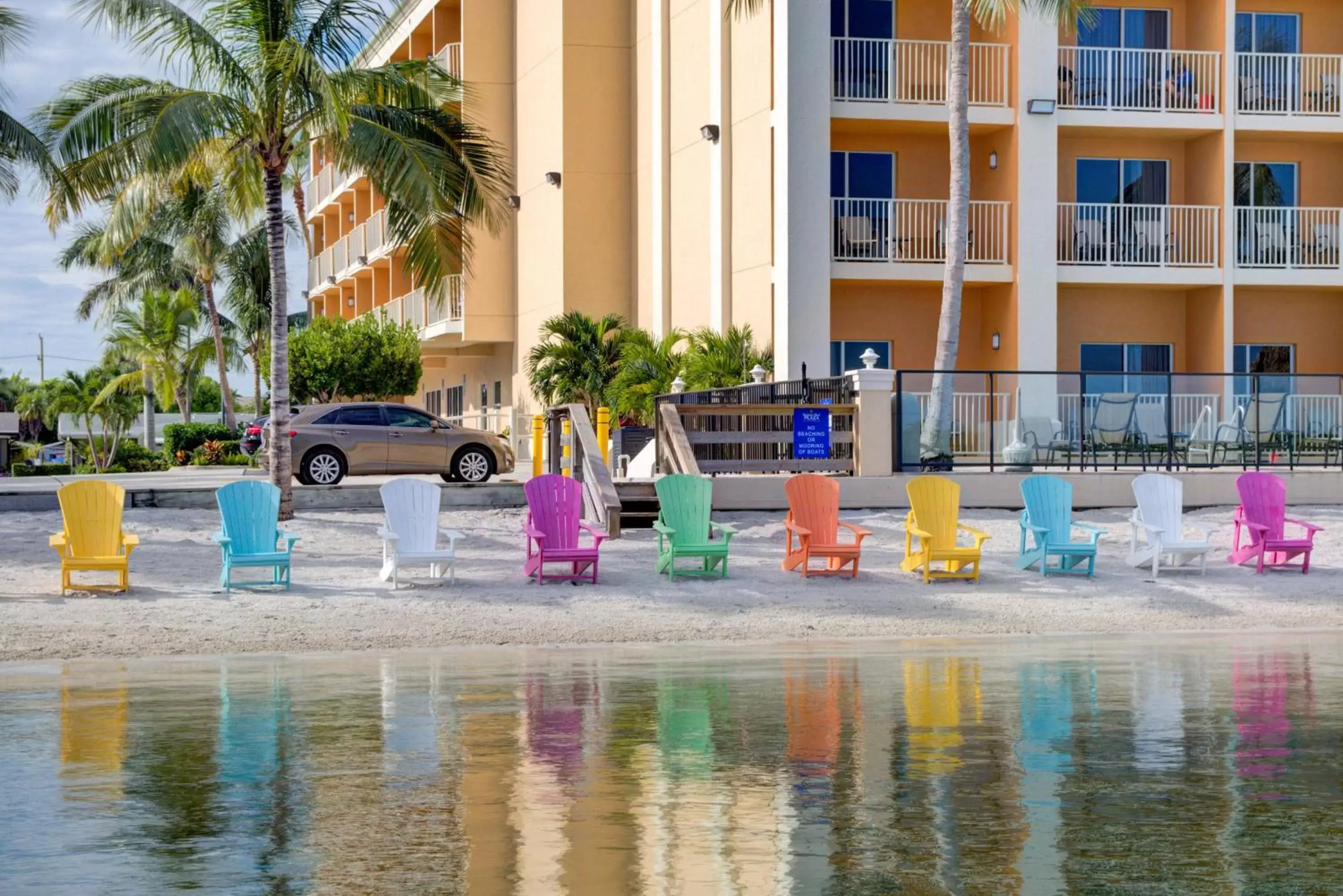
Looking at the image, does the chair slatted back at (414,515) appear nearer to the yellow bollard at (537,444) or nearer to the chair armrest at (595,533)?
the chair armrest at (595,533)

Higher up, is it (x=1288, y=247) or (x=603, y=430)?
(x=1288, y=247)

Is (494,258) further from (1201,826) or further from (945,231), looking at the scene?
(1201,826)

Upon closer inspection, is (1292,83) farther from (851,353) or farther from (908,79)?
(851,353)

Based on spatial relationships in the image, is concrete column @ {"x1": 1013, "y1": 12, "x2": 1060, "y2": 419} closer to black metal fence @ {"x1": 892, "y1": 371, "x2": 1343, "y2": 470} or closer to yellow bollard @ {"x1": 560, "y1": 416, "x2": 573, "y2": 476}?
black metal fence @ {"x1": 892, "y1": 371, "x2": 1343, "y2": 470}

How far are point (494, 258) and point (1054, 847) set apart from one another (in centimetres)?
3797

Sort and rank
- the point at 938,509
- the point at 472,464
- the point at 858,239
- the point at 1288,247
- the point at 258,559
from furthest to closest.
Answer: the point at 1288,247 < the point at 858,239 < the point at 472,464 < the point at 938,509 < the point at 258,559

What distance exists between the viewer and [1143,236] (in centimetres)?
3045

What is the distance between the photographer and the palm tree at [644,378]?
96.9ft

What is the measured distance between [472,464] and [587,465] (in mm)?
6102

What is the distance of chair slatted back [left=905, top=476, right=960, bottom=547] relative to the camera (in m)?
17.4

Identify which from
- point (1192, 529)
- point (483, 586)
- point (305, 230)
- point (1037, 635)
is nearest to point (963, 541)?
point (1192, 529)

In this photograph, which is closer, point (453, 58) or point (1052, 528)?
point (1052, 528)

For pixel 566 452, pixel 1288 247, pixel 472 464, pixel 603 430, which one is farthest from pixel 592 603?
pixel 1288 247

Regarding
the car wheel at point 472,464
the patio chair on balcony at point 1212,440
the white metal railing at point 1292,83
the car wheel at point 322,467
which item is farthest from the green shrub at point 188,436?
the patio chair on balcony at point 1212,440
